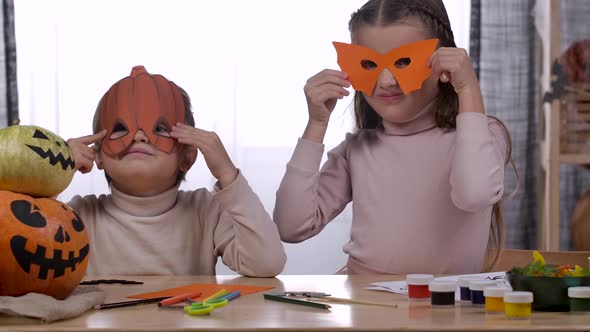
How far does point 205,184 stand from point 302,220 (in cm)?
142

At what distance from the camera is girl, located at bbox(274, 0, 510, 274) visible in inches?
56.8

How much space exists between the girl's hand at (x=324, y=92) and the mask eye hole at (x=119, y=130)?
1.09 feet

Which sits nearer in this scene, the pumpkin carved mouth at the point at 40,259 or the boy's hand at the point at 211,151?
the pumpkin carved mouth at the point at 40,259

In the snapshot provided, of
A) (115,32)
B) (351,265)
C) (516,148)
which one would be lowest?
(351,265)

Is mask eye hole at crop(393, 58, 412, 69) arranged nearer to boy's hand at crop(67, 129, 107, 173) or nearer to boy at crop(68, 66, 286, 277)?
boy at crop(68, 66, 286, 277)

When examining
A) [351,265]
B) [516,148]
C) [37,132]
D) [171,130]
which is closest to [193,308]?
[37,132]

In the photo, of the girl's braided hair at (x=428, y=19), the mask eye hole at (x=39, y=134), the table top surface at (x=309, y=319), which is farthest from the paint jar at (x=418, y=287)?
the girl's braided hair at (x=428, y=19)

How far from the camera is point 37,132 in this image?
3.41 ft

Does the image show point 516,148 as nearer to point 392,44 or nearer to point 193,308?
point 392,44

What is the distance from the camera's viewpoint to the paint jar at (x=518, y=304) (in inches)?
34.1

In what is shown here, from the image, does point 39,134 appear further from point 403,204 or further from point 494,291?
point 403,204

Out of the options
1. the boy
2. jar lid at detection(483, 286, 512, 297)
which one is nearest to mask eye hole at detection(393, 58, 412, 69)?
the boy

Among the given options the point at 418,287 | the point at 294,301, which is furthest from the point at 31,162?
the point at 418,287

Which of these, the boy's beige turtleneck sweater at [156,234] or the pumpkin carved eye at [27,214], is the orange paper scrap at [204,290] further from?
the boy's beige turtleneck sweater at [156,234]
